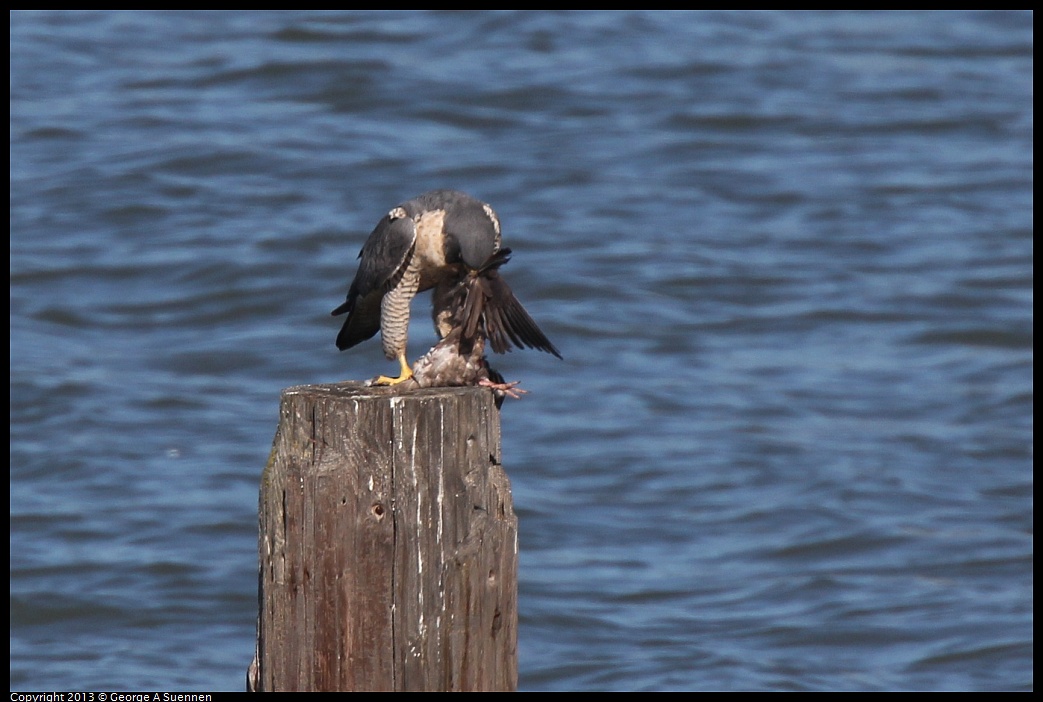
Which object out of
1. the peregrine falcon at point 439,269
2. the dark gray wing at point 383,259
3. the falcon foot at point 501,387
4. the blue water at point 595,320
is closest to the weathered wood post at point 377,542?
the falcon foot at point 501,387

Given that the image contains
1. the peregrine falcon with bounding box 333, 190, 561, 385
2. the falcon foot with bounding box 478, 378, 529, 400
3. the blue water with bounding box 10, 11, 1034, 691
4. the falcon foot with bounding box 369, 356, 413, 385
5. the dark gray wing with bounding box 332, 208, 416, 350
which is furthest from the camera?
the blue water with bounding box 10, 11, 1034, 691

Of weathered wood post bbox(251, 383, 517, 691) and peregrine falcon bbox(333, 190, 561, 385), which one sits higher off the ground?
peregrine falcon bbox(333, 190, 561, 385)

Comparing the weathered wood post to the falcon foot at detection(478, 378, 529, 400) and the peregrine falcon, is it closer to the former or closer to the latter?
the falcon foot at detection(478, 378, 529, 400)

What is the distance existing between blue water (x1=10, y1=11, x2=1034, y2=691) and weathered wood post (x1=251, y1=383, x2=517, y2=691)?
3.95 metres

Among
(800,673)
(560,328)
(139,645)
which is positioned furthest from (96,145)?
(800,673)

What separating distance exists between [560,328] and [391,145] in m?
4.36

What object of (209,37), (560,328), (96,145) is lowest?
(560,328)

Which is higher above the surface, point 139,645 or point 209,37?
point 209,37

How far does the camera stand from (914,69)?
1889cm

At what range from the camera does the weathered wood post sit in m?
3.81

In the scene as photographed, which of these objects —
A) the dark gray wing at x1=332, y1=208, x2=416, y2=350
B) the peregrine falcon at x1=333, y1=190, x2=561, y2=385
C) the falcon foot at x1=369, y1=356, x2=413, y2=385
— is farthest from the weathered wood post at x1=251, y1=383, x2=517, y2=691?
the dark gray wing at x1=332, y1=208, x2=416, y2=350

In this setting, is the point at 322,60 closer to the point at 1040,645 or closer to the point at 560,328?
the point at 560,328

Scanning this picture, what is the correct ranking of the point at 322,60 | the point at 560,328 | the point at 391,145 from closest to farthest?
1. the point at 560,328
2. the point at 391,145
3. the point at 322,60

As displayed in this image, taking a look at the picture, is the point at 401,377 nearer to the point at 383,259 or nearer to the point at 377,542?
the point at 383,259
